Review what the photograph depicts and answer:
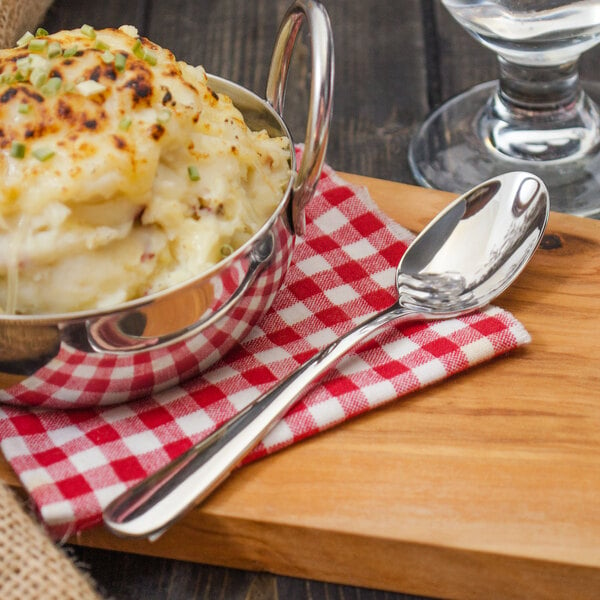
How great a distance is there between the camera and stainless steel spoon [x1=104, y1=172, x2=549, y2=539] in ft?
3.74

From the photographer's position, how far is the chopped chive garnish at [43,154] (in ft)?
3.84

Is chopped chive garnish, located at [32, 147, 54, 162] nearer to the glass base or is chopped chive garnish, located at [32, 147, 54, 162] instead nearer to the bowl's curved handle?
the bowl's curved handle

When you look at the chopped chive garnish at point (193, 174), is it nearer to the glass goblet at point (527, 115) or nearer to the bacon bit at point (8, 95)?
the bacon bit at point (8, 95)

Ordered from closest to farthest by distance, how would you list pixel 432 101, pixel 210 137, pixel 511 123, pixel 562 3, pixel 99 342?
1. pixel 99 342
2. pixel 210 137
3. pixel 562 3
4. pixel 511 123
5. pixel 432 101

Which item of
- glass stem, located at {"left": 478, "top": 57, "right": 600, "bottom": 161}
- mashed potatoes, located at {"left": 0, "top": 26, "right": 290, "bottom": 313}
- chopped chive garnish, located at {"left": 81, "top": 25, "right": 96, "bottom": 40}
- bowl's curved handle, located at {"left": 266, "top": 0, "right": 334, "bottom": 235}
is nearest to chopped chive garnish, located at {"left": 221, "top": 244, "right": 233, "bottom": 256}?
mashed potatoes, located at {"left": 0, "top": 26, "right": 290, "bottom": 313}

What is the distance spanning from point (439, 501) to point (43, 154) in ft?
1.99

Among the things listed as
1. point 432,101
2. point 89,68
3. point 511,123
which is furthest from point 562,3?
point 89,68

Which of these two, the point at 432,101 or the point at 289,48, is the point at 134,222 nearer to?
the point at 289,48

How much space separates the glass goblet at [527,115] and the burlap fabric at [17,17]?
0.84 meters

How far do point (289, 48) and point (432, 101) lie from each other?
76cm

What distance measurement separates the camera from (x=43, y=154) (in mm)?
1173

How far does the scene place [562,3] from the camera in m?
1.74

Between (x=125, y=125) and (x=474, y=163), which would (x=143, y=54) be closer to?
(x=125, y=125)

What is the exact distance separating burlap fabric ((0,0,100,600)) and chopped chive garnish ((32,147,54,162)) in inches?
15.2
